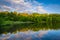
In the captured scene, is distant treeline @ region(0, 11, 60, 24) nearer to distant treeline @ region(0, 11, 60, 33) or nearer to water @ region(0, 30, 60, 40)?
distant treeline @ region(0, 11, 60, 33)

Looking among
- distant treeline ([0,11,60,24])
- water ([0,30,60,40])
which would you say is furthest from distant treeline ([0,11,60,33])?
water ([0,30,60,40])

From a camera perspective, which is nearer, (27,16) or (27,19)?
(27,16)

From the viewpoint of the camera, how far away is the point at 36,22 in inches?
217

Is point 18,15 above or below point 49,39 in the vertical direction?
above

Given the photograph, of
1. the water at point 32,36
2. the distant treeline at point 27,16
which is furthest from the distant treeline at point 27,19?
the water at point 32,36

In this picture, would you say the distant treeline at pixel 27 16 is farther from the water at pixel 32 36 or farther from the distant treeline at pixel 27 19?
the water at pixel 32 36

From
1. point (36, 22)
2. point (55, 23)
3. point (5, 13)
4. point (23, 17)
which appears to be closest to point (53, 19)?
point (55, 23)

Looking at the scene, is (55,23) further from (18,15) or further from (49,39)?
(49,39)

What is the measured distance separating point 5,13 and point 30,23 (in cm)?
97

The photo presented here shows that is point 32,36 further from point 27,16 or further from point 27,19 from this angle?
point 27,19

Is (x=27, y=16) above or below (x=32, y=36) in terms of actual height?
above

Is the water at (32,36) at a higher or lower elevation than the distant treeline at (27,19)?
lower

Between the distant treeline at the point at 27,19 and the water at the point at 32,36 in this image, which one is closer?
the water at the point at 32,36

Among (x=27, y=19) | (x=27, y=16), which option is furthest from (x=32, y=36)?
(x=27, y=19)
